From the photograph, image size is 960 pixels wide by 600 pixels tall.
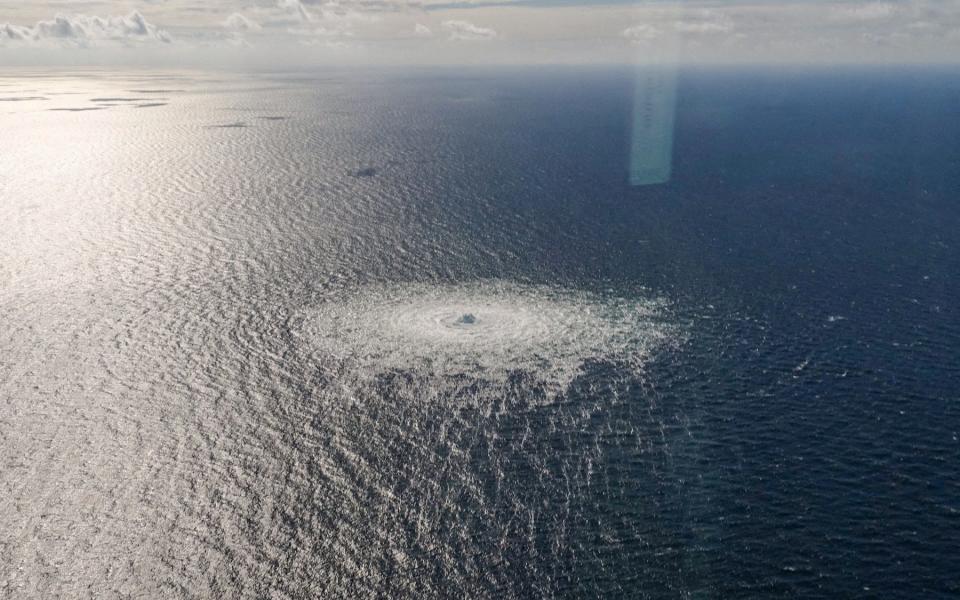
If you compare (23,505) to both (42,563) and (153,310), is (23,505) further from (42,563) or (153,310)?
(153,310)

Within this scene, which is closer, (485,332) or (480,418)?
(480,418)

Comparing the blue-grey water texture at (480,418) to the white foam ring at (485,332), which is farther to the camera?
the white foam ring at (485,332)

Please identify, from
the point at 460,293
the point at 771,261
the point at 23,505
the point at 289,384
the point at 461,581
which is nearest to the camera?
the point at 461,581

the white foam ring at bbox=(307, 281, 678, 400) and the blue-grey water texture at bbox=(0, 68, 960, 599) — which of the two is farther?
the white foam ring at bbox=(307, 281, 678, 400)

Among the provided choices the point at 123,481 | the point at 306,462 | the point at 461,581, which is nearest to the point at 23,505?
the point at 123,481

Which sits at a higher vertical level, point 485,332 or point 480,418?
point 485,332

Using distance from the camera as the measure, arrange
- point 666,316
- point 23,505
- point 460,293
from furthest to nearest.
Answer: point 460,293, point 666,316, point 23,505

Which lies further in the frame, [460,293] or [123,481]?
[460,293]
